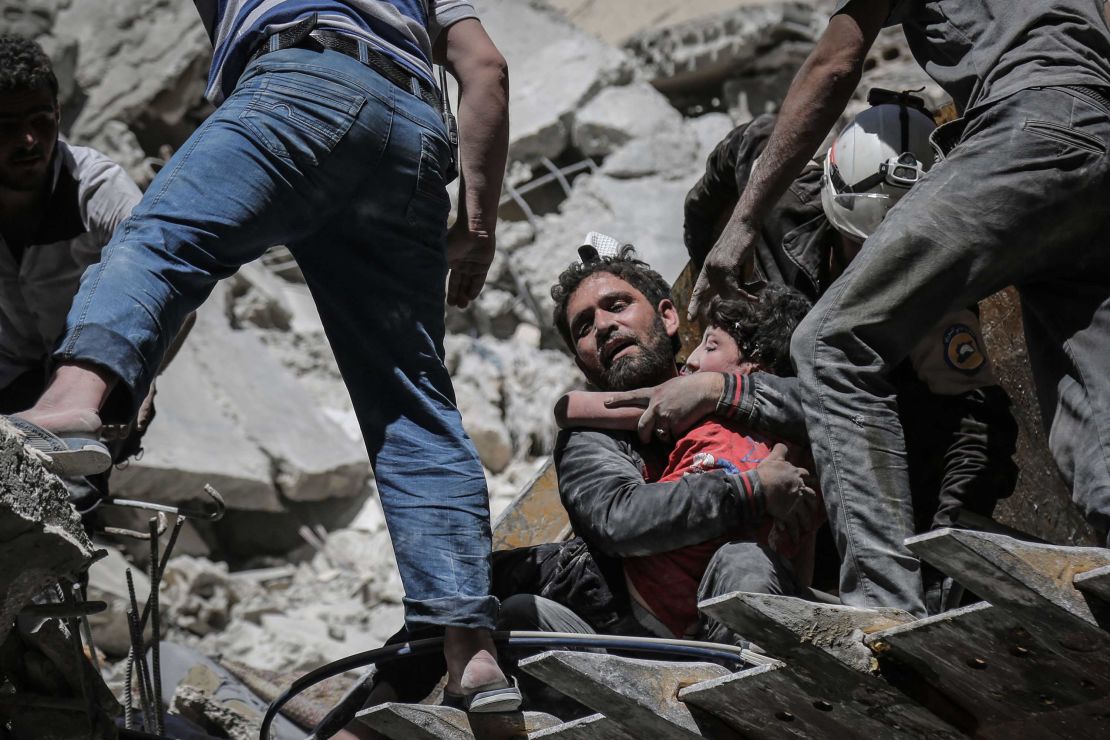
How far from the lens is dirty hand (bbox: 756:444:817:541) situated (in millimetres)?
3154

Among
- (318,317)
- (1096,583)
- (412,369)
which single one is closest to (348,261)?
(412,369)

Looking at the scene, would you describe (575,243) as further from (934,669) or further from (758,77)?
(934,669)

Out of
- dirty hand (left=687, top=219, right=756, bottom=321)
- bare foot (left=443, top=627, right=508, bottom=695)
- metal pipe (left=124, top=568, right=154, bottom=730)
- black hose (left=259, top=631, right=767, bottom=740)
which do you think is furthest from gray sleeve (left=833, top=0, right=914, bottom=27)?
metal pipe (left=124, top=568, right=154, bottom=730)

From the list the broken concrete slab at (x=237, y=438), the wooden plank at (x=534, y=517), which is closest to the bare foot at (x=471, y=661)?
the wooden plank at (x=534, y=517)

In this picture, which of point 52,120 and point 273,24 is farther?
point 52,120

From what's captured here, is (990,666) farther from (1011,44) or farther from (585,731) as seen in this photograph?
(1011,44)

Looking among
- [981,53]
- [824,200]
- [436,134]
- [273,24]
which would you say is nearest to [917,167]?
[824,200]

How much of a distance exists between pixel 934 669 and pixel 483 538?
3.15ft

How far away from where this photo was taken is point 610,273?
13.1ft

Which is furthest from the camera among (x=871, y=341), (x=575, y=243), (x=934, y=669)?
(x=575, y=243)

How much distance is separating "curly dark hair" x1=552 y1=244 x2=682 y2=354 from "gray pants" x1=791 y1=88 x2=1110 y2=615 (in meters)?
1.10

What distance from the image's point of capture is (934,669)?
8.15 ft

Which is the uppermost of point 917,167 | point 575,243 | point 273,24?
point 273,24

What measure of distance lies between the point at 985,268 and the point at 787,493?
0.70m
